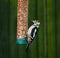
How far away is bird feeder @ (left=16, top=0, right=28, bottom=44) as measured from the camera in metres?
4.36

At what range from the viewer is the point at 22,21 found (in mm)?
4359

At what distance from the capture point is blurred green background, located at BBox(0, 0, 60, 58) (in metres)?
4.36

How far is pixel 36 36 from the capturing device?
4.39 meters

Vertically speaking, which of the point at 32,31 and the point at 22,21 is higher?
the point at 22,21

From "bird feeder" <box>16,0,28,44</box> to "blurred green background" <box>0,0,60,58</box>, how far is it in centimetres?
5

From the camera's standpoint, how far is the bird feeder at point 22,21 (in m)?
4.36
